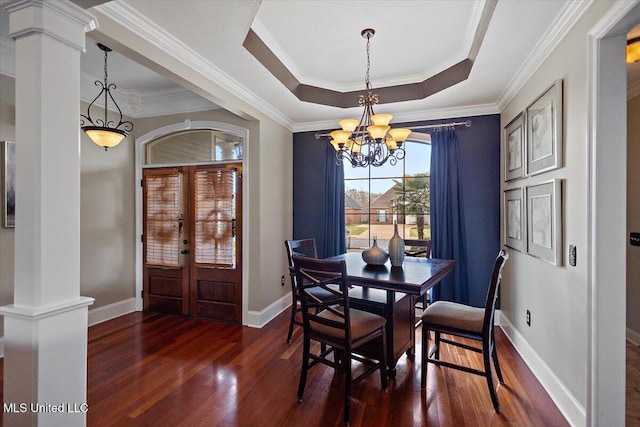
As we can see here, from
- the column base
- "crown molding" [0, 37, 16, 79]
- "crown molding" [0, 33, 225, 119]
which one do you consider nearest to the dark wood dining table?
the column base

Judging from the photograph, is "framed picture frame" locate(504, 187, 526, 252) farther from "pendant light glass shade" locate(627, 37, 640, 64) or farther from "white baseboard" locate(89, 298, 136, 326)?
"white baseboard" locate(89, 298, 136, 326)

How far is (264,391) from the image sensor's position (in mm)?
2404

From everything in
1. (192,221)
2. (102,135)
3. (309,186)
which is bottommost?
(192,221)

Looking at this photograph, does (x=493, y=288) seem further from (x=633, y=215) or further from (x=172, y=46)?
(x=172, y=46)

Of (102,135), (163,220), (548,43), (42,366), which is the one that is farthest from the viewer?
(163,220)

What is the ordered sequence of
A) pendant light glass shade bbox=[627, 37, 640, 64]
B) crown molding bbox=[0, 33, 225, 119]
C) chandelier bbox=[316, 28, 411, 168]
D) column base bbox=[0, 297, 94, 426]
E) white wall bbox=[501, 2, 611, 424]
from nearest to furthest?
1. column base bbox=[0, 297, 94, 426]
2. white wall bbox=[501, 2, 611, 424]
3. pendant light glass shade bbox=[627, 37, 640, 64]
4. chandelier bbox=[316, 28, 411, 168]
5. crown molding bbox=[0, 33, 225, 119]

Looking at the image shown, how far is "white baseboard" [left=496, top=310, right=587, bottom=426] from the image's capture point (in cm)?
196

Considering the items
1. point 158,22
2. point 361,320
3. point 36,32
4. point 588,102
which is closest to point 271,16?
point 158,22

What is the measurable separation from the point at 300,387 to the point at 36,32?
2544mm

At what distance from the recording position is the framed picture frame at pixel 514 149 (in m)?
2.90

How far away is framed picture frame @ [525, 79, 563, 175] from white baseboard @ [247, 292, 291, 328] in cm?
312

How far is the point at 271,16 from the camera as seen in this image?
2.38 meters

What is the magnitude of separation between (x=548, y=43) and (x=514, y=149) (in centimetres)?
109

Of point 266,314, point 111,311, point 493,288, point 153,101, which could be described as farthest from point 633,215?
point 111,311
